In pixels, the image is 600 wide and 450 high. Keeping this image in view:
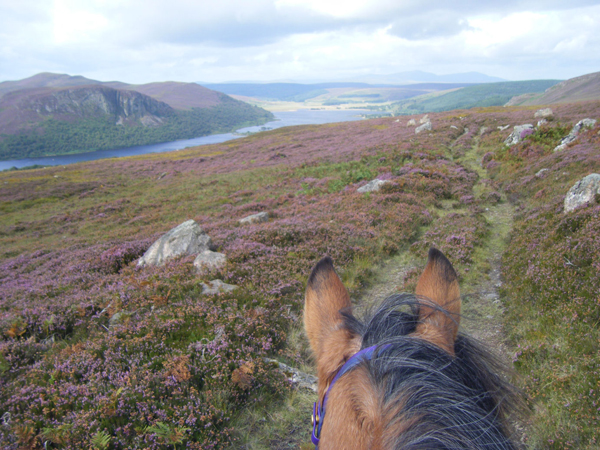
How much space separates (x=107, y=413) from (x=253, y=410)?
1708mm

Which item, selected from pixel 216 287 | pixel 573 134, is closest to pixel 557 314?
pixel 216 287

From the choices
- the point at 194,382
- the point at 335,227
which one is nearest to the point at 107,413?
the point at 194,382

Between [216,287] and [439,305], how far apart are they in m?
5.46

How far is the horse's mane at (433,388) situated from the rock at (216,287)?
4.93 m

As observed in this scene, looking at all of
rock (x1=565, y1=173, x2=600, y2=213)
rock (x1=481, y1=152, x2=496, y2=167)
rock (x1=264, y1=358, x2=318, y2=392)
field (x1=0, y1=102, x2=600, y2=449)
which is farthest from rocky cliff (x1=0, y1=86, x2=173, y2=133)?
rock (x1=565, y1=173, x2=600, y2=213)

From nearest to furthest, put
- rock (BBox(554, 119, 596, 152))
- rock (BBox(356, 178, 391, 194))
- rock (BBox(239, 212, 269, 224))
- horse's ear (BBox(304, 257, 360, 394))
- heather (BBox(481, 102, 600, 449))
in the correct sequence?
1. horse's ear (BBox(304, 257, 360, 394))
2. heather (BBox(481, 102, 600, 449))
3. rock (BBox(239, 212, 269, 224))
4. rock (BBox(356, 178, 391, 194))
5. rock (BBox(554, 119, 596, 152))

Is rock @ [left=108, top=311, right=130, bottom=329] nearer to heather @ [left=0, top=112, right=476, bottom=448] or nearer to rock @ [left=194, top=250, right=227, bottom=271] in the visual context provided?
heather @ [left=0, top=112, right=476, bottom=448]

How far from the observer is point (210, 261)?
7.68m

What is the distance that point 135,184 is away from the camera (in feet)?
121

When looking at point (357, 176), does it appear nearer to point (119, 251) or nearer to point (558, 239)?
point (558, 239)

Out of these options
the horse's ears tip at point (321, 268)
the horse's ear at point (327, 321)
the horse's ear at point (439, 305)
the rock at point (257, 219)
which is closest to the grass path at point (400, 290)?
the horse's ear at point (439, 305)

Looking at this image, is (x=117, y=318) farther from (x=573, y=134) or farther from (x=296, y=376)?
(x=573, y=134)

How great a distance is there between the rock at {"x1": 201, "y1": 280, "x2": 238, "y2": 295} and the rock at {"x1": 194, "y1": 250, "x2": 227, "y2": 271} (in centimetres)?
81

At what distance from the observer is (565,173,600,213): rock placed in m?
7.23
